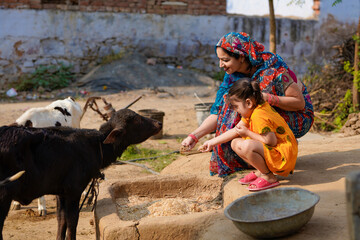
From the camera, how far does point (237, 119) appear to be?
4320 mm

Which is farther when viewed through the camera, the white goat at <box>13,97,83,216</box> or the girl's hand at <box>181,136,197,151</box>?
the white goat at <box>13,97,83,216</box>

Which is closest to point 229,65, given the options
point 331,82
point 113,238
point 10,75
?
point 113,238

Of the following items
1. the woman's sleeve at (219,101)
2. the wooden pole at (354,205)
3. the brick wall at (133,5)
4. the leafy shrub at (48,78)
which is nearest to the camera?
the wooden pole at (354,205)

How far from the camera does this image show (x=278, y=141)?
12.6 ft

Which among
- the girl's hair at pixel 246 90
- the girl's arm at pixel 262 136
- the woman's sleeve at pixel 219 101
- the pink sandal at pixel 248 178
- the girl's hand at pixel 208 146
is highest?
the girl's hair at pixel 246 90

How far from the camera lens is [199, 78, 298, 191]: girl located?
377cm

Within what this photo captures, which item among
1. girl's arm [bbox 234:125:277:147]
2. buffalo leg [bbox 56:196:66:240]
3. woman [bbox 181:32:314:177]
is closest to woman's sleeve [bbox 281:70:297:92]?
woman [bbox 181:32:314:177]

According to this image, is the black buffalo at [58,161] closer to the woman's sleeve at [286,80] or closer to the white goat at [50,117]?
the white goat at [50,117]

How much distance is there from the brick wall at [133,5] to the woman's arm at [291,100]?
12111 mm

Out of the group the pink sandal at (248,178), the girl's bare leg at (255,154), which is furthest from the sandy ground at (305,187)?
the girl's bare leg at (255,154)

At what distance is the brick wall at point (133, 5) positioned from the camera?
567 inches

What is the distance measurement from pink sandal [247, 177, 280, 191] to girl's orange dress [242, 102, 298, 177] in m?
0.12

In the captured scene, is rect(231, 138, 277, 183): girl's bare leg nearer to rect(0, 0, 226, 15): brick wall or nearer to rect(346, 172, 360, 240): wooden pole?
rect(346, 172, 360, 240): wooden pole

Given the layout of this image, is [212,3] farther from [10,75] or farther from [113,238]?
[113,238]
